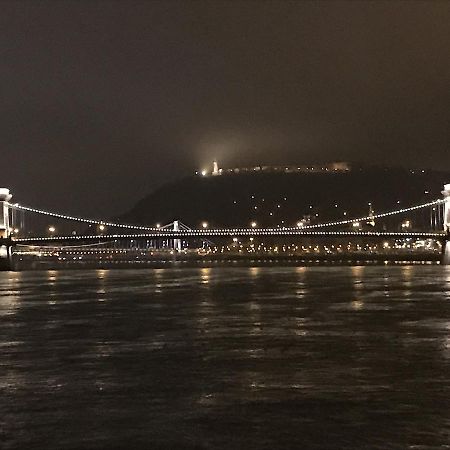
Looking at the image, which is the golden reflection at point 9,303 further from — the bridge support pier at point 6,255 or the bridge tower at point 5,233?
the bridge tower at point 5,233

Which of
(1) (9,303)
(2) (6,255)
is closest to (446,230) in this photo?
(2) (6,255)

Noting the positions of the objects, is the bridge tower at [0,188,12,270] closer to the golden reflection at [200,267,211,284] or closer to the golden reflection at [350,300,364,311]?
the golden reflection at [200,267,211,284]

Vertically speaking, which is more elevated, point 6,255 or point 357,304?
point 6,255

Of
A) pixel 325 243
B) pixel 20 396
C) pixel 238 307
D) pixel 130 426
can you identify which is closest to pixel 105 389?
pixel 20 396

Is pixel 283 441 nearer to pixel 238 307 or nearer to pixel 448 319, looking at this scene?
pixel 448 319

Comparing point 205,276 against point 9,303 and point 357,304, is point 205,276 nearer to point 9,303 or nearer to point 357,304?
point 9,303

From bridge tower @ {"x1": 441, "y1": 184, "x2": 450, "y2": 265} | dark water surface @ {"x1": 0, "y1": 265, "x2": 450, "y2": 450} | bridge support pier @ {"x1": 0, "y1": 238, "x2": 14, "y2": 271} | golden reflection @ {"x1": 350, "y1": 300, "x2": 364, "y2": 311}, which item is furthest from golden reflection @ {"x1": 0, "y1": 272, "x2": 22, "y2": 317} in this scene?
bridge tower @ {"x1": 441, "y1": 184, "x2": 450, "y2": 265}
